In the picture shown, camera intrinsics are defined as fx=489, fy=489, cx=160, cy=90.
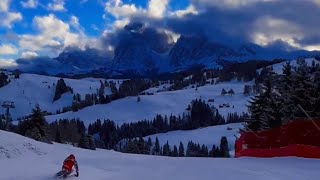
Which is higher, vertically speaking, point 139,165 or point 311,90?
point 311,90

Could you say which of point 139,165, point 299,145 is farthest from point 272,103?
point 139,165

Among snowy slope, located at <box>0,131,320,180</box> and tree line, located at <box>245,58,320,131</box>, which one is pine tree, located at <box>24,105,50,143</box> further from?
snowy slope, located at <box>0,131,320,180</box>

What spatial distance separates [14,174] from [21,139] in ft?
23.9

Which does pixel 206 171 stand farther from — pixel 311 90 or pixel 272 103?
pixel 272 103

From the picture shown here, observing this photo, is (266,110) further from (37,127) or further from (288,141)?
(37,127)

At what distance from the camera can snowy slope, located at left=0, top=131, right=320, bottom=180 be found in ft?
60.3

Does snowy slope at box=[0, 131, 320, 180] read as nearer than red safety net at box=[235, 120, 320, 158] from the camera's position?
Yes

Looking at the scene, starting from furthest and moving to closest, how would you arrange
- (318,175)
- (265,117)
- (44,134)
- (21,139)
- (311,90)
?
(44,134), (265,117), (311,90), (21,139), (318,175)

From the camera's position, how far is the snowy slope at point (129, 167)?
18375 mm

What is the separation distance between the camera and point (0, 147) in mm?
24422

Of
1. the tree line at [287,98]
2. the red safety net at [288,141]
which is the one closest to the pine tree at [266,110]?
the tree line at [287,98]

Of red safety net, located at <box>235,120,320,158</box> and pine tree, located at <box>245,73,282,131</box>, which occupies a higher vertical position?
pine tree, located at <box>245,73,282,131</box>

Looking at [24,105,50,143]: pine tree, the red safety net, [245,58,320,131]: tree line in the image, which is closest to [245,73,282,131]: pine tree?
[245,58,320,131]: tree line

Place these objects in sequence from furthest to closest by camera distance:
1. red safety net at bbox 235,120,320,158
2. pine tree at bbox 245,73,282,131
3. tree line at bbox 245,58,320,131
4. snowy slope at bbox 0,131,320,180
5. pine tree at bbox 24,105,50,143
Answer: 1. pine tree at bbox 24,105,50,143
2. pine tree at bbox 245,73,282,131
3. tree line at bbox 245,58,320,131
4. red safety net at bbox 235,120,320,158
5. snowy slope at bbox 0,131,320,180
